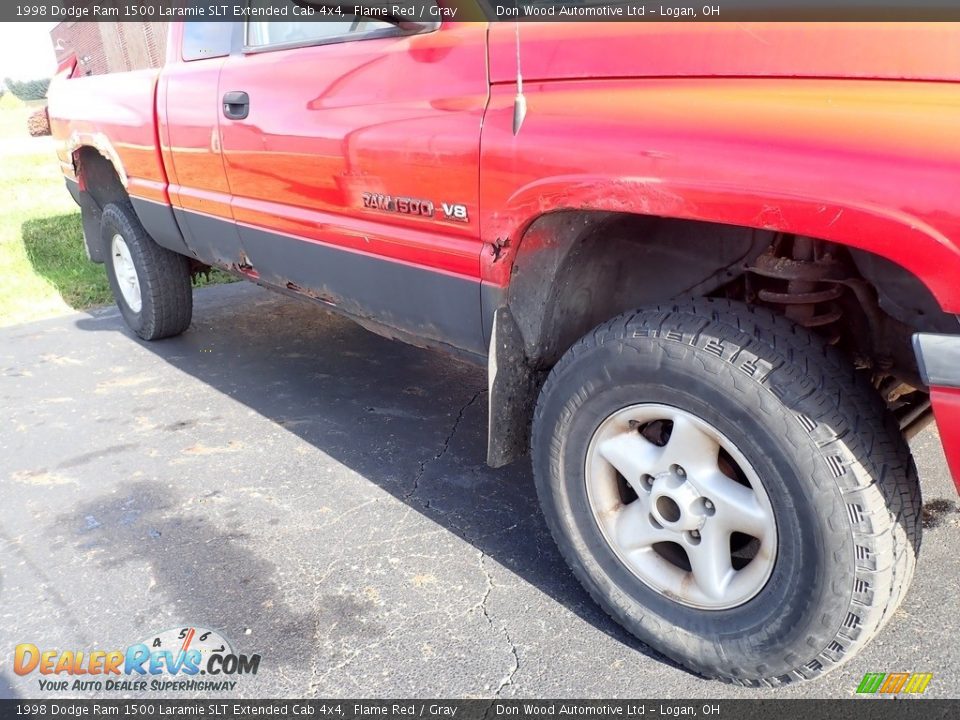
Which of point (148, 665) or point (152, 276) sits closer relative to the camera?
point (148, 665)

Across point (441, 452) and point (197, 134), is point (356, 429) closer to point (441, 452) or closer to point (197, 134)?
point (441, 452)

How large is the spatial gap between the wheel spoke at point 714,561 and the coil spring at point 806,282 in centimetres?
56

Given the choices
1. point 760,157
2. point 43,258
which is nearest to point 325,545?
point 760,157

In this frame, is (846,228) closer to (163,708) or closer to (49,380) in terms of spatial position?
(163,708)

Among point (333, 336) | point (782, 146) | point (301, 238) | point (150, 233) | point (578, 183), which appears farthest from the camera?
point (333, 336)

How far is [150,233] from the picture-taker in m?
4.05

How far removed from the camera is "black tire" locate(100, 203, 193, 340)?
167 inches

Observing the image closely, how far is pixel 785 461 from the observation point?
1.58m

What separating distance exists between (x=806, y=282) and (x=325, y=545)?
1.70 metres

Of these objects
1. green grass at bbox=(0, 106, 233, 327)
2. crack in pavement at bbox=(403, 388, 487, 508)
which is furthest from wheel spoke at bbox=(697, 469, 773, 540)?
green grass at bbox=(0, 106, 233, 327)

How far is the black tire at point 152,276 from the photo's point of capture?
167 inches

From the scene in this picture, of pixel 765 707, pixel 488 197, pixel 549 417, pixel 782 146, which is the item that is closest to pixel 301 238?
pixel 488 197

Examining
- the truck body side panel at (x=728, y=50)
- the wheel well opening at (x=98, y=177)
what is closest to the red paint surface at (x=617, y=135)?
the truck body side panel at (x=728, y=50)

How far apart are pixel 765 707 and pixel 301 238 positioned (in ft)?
7.00
